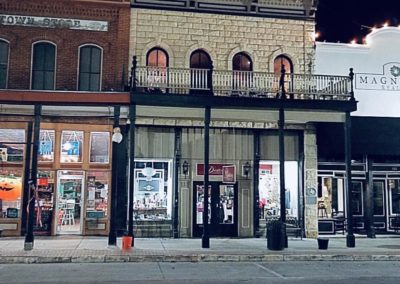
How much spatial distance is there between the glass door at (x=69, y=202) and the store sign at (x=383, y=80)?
1170 cm

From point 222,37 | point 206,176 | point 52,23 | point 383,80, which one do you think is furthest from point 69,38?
point 383,80

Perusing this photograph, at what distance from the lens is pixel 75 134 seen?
16.8 metres

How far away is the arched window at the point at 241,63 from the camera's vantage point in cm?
1809

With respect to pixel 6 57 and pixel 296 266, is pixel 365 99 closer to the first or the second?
pixel 296 266

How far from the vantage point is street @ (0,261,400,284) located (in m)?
9.32

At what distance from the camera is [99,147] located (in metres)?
16.9

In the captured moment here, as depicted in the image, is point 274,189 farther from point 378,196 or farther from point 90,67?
point 90,67

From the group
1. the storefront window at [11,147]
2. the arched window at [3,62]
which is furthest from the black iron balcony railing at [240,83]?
the arched window at [3,62]

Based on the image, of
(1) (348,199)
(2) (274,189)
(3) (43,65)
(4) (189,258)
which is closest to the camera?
(4) (189,258)

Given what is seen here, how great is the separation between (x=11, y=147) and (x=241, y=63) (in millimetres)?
9318

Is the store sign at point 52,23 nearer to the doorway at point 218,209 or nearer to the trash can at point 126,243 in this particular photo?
the doorway at point 218,209

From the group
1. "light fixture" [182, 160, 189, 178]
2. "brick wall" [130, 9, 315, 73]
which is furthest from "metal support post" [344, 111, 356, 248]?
"light fixture" [182, 160, 189, 178]

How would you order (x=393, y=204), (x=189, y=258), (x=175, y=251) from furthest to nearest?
(x=393, y=204), (x=175, y=251), (x=189, y=258)

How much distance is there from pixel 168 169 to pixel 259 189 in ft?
11.9
